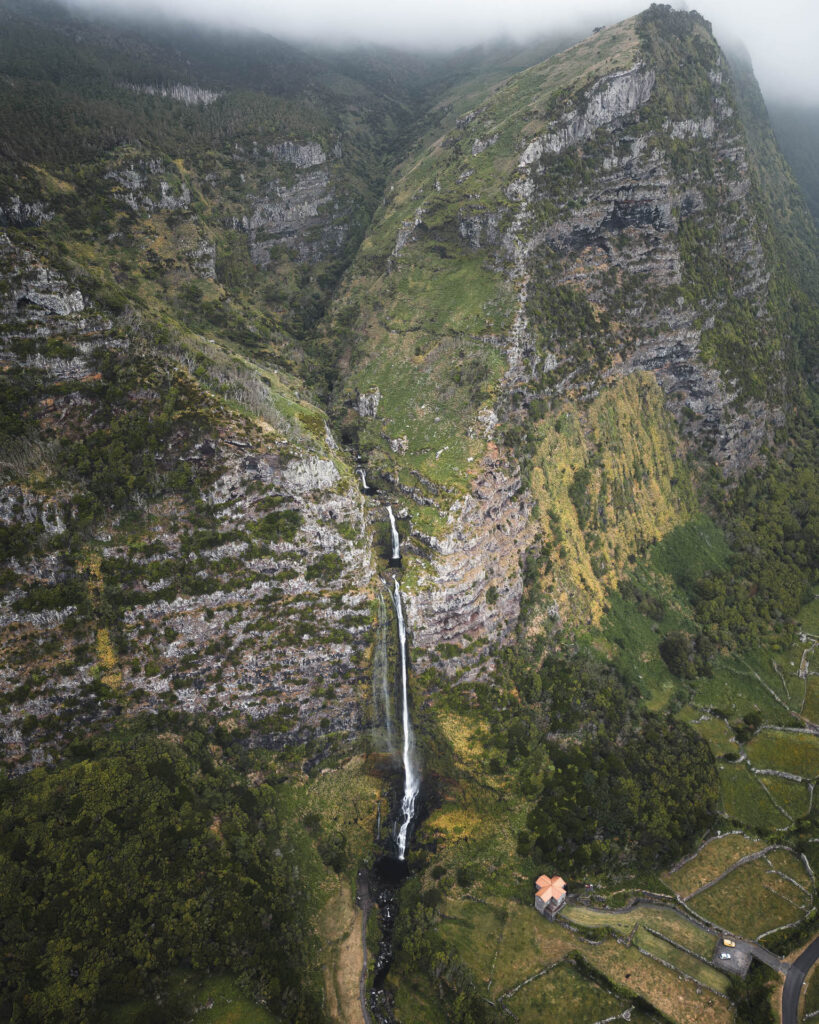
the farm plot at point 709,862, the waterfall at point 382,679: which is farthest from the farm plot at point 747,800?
the waterfall at point 382,679

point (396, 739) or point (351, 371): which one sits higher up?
point (351, 371)

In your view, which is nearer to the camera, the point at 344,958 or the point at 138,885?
the point at 138,885

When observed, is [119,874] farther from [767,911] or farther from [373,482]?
[767,911]

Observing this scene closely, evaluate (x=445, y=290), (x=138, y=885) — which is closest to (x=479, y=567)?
(x=138, y=885)

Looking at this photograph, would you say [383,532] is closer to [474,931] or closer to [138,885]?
[474,931]

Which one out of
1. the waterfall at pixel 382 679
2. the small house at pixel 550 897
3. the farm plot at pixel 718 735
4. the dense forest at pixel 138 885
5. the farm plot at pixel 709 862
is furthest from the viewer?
the farm plot at pixel 718 735

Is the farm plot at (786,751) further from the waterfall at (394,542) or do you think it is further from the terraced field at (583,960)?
the waterfall at (394,542)

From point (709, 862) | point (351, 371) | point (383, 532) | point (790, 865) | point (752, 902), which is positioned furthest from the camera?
point (351, 371)
